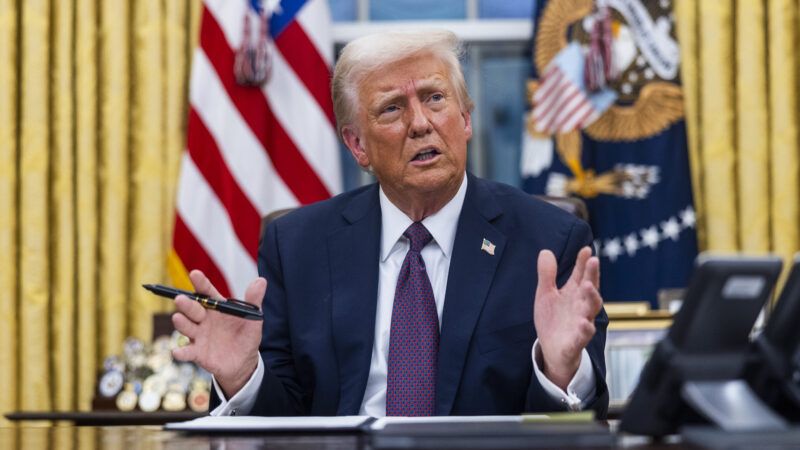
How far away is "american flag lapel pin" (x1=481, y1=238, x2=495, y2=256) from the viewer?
227cm

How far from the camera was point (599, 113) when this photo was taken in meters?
3.95

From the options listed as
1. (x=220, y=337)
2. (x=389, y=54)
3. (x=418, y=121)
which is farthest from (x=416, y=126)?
(x=220, y=337)

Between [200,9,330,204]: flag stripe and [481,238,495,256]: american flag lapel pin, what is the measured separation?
1706mm

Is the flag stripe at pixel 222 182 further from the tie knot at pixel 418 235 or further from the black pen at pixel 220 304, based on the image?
the black pen at pixel 220 304

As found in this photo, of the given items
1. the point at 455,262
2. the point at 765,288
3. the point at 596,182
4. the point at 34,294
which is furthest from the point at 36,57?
the point at 765,288

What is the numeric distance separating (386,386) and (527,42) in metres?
2.36

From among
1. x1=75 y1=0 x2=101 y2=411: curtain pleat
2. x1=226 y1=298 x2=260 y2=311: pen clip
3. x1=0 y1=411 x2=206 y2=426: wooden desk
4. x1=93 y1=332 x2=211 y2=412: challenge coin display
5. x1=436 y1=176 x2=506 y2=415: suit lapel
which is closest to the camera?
x1=226 y1=298 x2=260 y2=311: pen clip

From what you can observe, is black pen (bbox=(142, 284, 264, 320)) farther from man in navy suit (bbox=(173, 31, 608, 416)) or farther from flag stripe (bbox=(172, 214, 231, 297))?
flag stripe (bbox=(172, 214, 231, 297))

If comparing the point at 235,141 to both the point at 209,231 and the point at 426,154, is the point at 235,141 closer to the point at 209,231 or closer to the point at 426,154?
the point at 209,231

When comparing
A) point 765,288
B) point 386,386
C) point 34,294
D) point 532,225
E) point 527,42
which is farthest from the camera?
point 527,42

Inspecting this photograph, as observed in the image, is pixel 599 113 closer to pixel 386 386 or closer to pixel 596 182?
pixel 596 182

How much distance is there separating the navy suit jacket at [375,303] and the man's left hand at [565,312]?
17 centimetres

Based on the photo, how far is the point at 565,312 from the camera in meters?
1.76

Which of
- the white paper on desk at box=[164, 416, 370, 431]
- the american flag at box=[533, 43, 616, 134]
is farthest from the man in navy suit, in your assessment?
the american flag at box=[533, 43, 616, 134]
